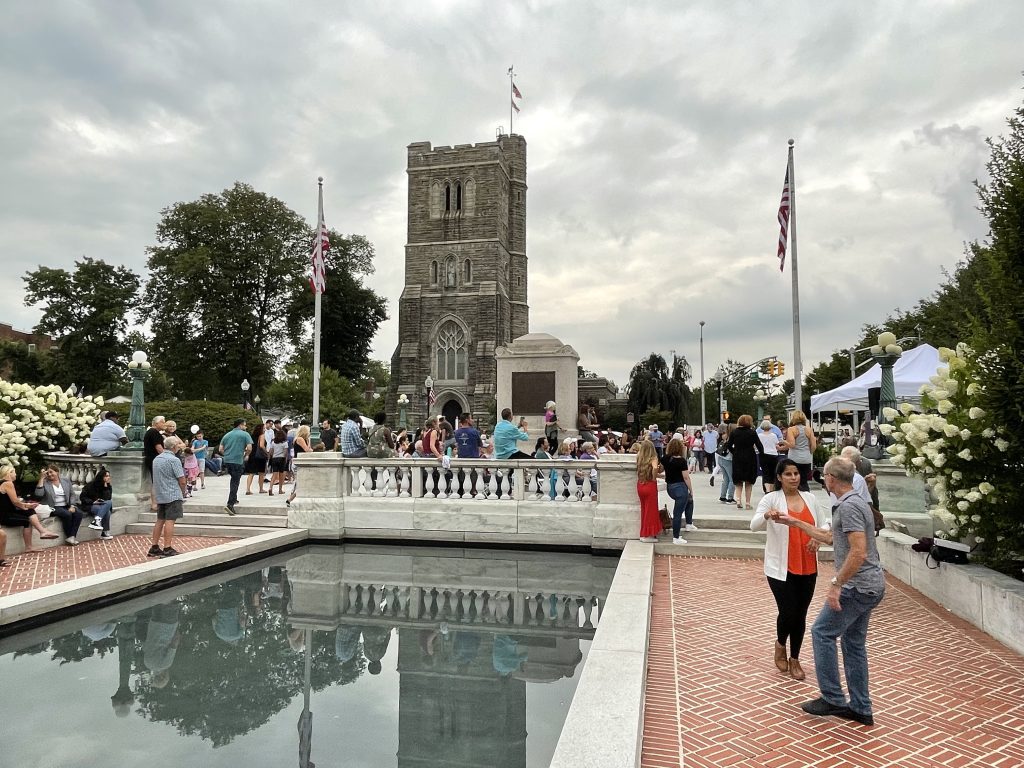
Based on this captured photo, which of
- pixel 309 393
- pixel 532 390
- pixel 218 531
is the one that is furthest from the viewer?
pixel 309 393

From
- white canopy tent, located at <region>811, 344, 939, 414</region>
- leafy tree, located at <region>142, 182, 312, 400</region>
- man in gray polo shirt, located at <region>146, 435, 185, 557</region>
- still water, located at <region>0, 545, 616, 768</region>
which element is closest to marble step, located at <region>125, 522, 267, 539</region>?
man in gray polo shirt, located at <region>146, 435, 185, 557</region>

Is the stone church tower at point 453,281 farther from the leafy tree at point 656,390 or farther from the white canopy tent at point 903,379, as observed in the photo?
the white canopy tent at point 903,379

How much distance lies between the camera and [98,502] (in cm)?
1174

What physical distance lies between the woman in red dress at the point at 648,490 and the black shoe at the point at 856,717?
594 cm

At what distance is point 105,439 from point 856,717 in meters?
13.0

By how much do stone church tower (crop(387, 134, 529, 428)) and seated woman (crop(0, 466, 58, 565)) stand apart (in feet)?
135

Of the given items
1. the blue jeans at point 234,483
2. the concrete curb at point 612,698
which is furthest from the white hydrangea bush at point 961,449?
the blue jeans at point 234,483

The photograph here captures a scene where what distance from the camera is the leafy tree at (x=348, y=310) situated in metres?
50.9

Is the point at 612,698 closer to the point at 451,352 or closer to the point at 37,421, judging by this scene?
the point at 37,421

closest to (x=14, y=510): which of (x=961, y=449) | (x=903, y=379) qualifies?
(x=961, y=449)

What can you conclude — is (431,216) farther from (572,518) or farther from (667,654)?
(667,654)

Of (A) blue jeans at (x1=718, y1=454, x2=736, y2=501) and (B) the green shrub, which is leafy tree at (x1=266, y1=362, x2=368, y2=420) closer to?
(B) the green shrub

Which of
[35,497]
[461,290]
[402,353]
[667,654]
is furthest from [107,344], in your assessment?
[667,654]

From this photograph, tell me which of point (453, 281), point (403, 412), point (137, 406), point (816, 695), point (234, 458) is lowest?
point (816, 695)
